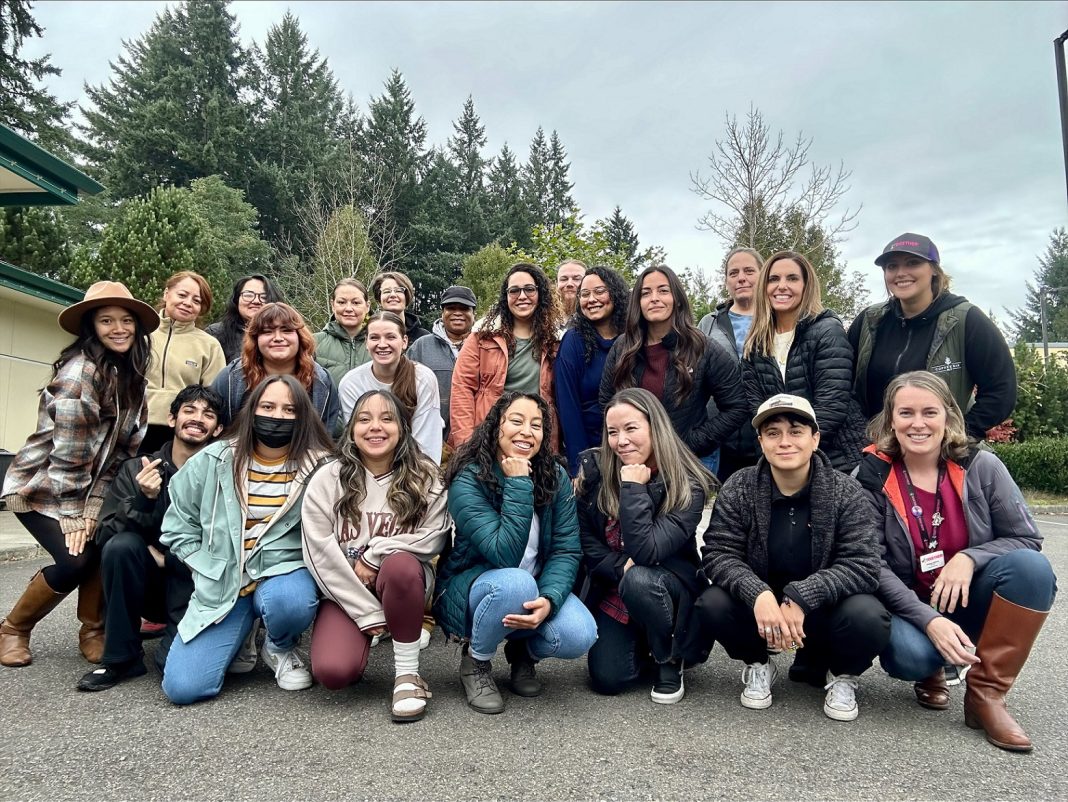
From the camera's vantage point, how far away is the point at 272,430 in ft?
12.7

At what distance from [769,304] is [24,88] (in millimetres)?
32438

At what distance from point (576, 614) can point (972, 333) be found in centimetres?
276

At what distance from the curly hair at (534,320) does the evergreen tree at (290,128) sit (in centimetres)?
2723

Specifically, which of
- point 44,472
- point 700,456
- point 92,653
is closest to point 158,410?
point 44,472

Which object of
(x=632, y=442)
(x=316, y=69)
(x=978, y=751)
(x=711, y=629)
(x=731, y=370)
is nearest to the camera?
(x=978, y=751)

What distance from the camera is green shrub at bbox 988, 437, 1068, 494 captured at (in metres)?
16.4

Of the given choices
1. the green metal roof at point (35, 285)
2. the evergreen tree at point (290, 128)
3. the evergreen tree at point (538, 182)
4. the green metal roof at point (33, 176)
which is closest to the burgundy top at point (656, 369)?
the green metal roof at point (33, 176)

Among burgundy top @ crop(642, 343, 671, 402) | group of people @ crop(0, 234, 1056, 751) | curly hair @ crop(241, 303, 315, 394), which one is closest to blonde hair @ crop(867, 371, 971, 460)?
group of people @ crop(0, 234, 1056, 751)

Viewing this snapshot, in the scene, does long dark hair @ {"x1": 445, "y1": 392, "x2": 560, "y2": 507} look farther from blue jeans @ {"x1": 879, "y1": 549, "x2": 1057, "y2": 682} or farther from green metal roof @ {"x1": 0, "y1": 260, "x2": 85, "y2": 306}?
green metal roof @ {"x1": 0, "y1": 260, "x2": 85, "y2": 306}

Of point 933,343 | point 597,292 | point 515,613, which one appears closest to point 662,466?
point 515,613

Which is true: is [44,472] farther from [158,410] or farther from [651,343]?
[651,343]

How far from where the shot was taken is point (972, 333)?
4074mm

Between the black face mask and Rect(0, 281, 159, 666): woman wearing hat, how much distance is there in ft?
3.27

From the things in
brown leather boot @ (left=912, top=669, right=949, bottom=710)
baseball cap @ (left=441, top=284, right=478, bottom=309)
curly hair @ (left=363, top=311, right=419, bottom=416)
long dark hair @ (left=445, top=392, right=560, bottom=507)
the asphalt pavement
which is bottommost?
the asphalt pavement
